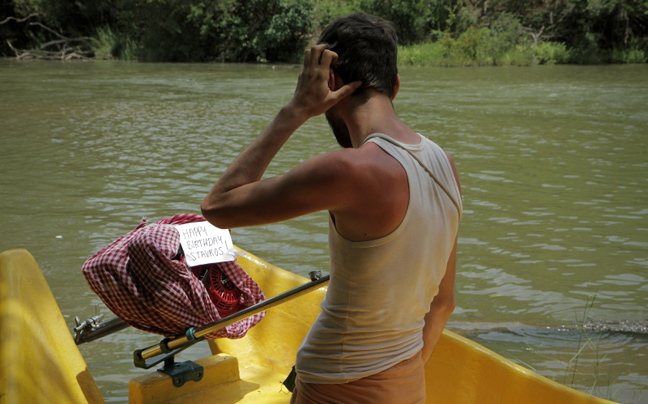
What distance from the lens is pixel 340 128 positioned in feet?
5.06

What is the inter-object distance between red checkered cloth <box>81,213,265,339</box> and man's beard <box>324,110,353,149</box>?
37.7 inches

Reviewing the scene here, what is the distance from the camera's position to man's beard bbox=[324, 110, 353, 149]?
1.52 m

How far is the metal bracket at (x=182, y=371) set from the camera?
2.71m

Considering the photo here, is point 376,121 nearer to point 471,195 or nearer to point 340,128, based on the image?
point 340,128

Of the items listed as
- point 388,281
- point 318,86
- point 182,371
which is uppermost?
point 318,86

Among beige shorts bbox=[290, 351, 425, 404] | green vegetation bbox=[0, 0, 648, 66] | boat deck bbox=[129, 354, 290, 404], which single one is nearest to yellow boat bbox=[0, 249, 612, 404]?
boat deck bbox=[129, 354, 290, 404]

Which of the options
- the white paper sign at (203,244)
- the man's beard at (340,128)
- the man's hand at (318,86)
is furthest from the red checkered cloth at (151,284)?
the man's hand at (318,86)

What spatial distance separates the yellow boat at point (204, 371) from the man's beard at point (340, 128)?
1.16 m

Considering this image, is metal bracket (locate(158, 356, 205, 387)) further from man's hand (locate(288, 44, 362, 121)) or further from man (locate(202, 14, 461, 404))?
man's hand (locate(288, 44, 362, 121))

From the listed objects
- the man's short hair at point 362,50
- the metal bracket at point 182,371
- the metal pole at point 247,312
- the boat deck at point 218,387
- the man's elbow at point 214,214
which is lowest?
the boat deck at point 218,387

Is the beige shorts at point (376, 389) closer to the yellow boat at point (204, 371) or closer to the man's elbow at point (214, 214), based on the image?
the man's elbow at point (214, 214)

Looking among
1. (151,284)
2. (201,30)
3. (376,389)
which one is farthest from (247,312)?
(201,30)

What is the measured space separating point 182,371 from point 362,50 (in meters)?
1.72

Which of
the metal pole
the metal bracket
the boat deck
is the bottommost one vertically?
the boat deck
